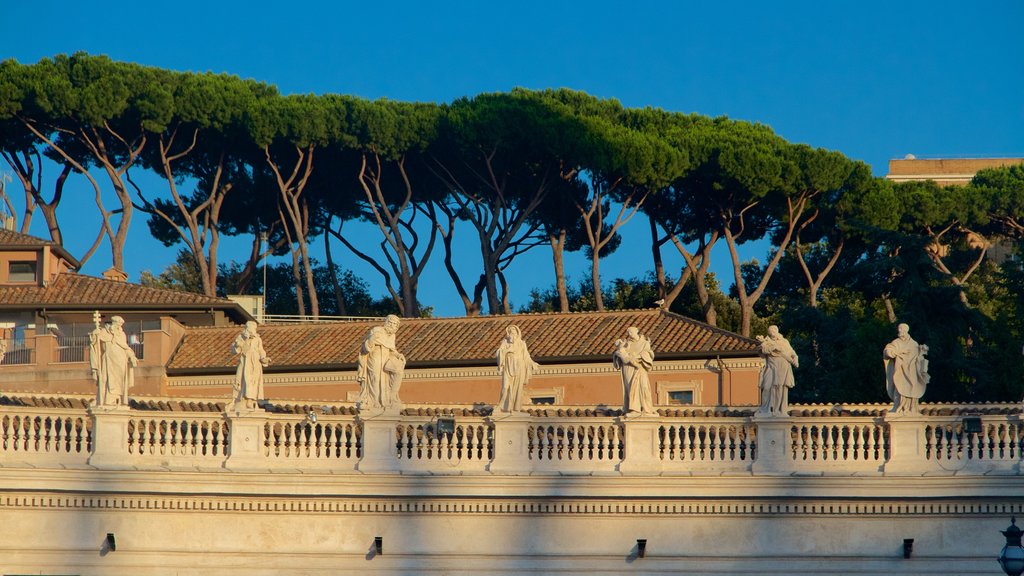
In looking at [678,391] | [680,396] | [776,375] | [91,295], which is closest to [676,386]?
[678,391]

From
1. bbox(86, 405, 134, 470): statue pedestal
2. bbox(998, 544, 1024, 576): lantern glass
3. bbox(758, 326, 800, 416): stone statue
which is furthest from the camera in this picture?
bbox(758, 326, 800, 416): stone statue

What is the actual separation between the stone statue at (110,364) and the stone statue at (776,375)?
9.39 m

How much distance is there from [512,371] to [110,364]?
5925 mm

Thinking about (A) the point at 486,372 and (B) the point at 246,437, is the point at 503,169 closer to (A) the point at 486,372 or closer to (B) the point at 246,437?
(A) the point at 486,372

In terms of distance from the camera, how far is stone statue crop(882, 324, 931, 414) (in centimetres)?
2822

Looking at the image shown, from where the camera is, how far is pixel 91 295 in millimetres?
52375

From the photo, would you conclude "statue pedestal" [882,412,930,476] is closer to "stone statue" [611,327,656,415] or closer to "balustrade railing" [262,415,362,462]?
"stone statue" [611,327,656,415]

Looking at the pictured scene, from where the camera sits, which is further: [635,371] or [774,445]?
[635,371]

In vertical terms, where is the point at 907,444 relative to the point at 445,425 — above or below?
below

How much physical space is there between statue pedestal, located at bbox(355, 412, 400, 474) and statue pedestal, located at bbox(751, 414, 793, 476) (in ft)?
17.4

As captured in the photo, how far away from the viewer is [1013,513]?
27797 mm

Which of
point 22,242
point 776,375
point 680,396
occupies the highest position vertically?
point 22,242

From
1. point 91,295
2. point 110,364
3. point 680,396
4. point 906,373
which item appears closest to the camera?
point 110,364

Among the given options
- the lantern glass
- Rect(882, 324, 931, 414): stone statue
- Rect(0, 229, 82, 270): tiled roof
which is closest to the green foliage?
Rect(0, 229, 82, 270): tiled roof
